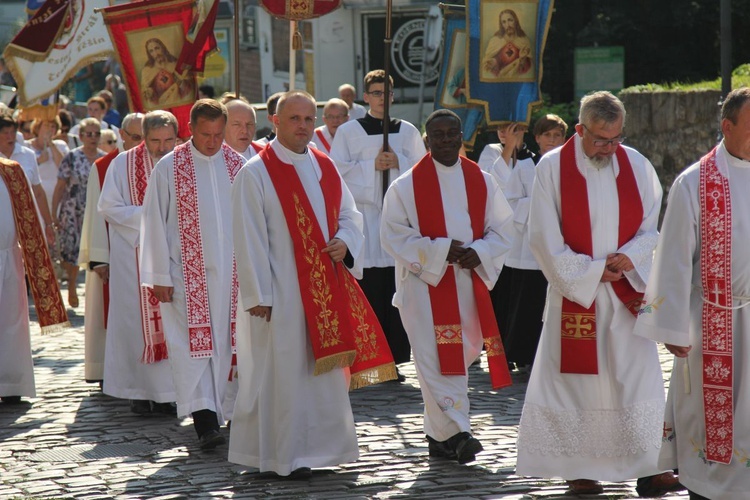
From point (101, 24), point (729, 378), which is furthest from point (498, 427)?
point (101, 24)

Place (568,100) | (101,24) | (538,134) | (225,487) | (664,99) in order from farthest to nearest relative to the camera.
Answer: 1. (568,100)
2. (664,99)
3. (101,24)
4. (538,134)
5. (225,487)

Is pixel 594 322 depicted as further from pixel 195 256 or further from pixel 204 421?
pixel 195 256

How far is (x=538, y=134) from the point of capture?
9672 mm

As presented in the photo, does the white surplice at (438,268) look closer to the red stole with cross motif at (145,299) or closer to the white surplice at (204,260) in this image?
the white surplice at (204,260)

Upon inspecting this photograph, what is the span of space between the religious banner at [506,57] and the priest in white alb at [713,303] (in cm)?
394

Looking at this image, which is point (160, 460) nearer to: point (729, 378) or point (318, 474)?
point (318, 474)

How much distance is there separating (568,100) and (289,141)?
50.1 ft

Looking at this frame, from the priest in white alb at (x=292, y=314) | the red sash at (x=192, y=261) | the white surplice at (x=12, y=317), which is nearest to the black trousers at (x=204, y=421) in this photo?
the red sash at (x=192, y=261)

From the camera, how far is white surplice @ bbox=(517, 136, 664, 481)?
6406 millimetres

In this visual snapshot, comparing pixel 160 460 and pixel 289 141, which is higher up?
pixel 289 141

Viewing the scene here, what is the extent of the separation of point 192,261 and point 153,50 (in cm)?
351

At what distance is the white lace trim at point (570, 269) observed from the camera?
256 inches

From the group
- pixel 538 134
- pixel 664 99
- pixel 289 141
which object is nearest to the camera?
pixel 289 141

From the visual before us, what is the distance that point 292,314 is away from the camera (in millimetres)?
7059
